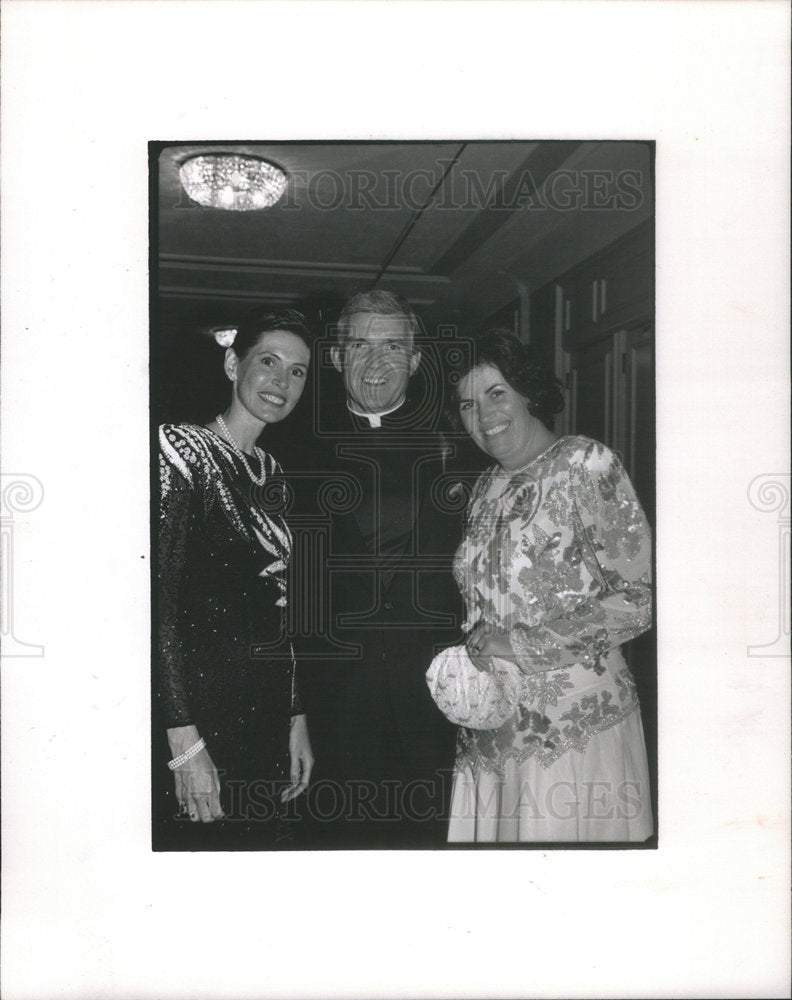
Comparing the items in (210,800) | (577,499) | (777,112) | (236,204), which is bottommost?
(210,800)

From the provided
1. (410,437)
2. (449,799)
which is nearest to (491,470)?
(410,437)

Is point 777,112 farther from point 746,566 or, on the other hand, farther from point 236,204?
point 236,204

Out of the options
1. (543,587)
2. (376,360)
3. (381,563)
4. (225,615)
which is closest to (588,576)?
(543,587)

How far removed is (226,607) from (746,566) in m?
0.85

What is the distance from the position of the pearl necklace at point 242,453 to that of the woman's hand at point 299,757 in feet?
1.27

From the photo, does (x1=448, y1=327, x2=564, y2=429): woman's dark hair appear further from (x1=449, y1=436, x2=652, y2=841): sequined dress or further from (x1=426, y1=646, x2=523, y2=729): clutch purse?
(x1=426, y1=646, x2=523, y2=729): clutch purse

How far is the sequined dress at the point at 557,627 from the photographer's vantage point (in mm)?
1530

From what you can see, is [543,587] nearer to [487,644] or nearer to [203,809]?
[487,644]

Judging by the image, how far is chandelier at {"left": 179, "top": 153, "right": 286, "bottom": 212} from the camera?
1522 millimetres

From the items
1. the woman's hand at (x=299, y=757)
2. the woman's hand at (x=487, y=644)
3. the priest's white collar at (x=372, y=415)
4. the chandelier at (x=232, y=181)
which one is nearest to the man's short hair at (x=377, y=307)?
the priest's white collar at (x=372, y=415)

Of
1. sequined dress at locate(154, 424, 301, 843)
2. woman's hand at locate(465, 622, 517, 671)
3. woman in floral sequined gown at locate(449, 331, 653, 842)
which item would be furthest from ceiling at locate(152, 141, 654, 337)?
woman's hand at locate(465, 622, 517, 671)

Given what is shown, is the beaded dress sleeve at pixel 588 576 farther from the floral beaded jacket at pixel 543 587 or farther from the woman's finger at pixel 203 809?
the woman's finger at pixel 203 809

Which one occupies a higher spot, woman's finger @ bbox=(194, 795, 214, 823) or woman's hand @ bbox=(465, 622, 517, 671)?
woman's hand @ bbox=(465, 622, 517, 671)

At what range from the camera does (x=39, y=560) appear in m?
1.56
